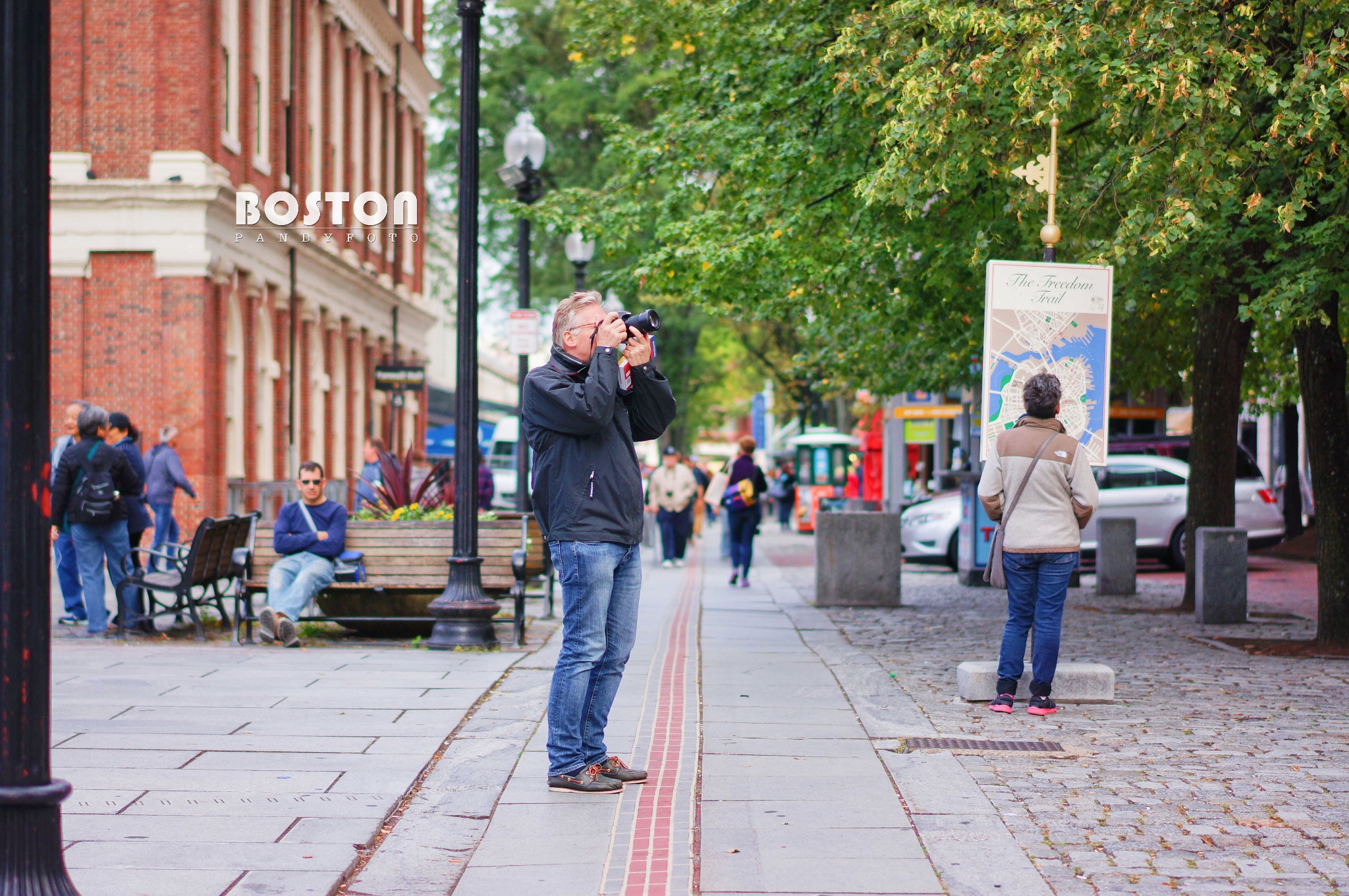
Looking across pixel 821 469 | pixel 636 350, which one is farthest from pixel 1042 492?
pixel 821 469

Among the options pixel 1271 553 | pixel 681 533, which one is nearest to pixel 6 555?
pixel 681 533

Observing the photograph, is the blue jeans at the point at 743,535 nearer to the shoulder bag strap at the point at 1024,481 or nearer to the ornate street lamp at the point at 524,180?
the ornate street lamp at the point at 524,180

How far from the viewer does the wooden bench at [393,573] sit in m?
10.7

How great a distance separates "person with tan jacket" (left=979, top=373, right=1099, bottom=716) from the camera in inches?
301

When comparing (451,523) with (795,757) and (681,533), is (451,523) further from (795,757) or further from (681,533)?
(681,533)

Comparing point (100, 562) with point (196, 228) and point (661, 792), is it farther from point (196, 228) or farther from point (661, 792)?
point (196, 228)

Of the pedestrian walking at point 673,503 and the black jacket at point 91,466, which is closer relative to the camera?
the black jacket at point 91,466

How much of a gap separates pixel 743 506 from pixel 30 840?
15322 mm

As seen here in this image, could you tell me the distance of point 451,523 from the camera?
11117mm

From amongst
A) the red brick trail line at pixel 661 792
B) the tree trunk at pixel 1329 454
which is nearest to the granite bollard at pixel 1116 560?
the tree trunk at pixel 1329 454

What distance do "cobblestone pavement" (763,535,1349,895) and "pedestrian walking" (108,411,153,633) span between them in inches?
218

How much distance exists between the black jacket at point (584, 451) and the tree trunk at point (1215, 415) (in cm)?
958

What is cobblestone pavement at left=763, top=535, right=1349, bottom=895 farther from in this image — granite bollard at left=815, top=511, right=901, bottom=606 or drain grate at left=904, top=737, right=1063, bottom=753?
granite bollard at left=815, top=511, right=901, bottom=606

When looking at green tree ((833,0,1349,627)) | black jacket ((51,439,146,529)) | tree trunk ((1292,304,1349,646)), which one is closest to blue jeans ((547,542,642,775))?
green tree ((833,0,1349,627))
